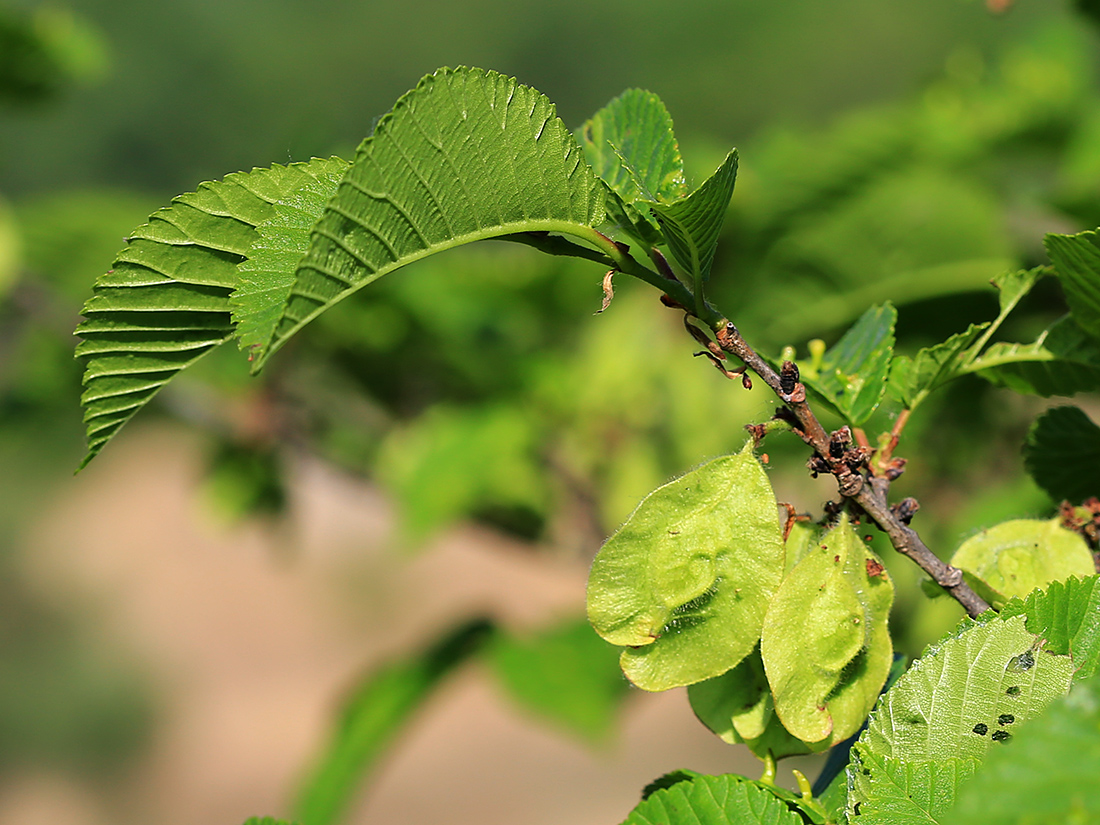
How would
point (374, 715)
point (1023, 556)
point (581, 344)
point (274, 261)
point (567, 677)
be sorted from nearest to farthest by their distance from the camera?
point (274, 261), point (1023, 556), point (567, 677), point (374, 715), point (581, 344)

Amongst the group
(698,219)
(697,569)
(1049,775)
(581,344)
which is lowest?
(1049,775)

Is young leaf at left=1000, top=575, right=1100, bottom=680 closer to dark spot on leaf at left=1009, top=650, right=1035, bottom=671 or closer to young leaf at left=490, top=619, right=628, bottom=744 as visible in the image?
dark spot on leaf at left=1009, top=650, right=1035, bottom=671

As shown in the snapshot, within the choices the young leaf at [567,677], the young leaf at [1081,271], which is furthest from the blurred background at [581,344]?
the young leaf at [1081,271]

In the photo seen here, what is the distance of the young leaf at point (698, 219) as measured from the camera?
38 centimetres

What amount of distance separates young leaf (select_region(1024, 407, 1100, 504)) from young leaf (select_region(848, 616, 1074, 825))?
0.68 ft

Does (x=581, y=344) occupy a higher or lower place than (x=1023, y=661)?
higher

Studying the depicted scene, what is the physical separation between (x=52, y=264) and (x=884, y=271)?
1.43m

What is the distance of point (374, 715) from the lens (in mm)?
1491

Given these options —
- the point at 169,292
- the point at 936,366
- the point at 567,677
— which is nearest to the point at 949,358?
the point at 936,366

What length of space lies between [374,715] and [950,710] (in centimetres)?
123

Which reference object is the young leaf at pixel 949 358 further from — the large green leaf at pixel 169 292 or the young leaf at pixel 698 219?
the large green leaf at pixel 169 292

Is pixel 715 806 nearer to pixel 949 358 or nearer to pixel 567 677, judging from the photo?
pixel 949 358

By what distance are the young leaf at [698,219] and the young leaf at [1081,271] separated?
171mm

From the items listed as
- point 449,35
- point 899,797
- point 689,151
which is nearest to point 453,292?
point 689,151
